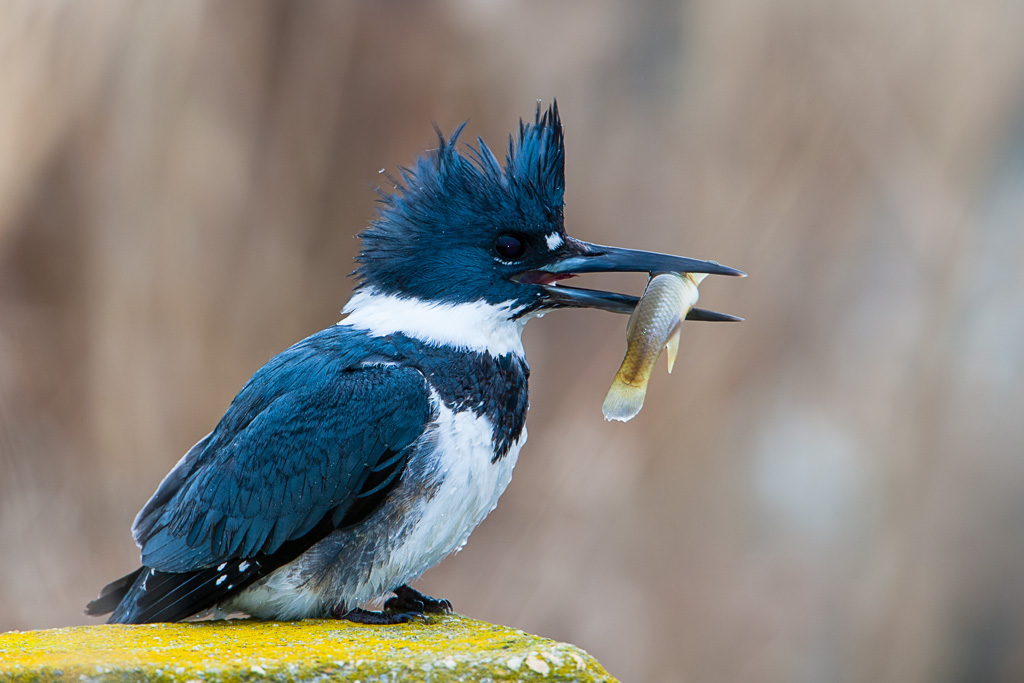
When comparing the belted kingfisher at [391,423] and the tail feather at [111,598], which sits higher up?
the belted kingfisher at [391,423]

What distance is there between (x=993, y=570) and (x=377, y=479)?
406 centimetres

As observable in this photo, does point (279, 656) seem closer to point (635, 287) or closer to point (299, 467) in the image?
point (299, 467)

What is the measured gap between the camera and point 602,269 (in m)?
2.20

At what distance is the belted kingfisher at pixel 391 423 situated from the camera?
195 centimetres

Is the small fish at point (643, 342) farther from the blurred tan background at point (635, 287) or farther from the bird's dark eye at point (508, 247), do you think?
→ the blurred tan background at point (635, 287)

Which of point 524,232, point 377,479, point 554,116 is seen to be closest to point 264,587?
point 377,479

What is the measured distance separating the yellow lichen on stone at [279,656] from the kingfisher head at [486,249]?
72cm

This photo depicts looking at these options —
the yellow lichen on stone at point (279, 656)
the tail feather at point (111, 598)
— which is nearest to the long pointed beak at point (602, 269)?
the yellow lichen on stone at point (279, 656)

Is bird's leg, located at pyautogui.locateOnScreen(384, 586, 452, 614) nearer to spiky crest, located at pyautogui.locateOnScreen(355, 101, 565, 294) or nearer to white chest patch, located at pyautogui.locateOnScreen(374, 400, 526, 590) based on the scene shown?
white chest patch, located at pyautogui.locateOnScreen(374, 400, 526, 590)

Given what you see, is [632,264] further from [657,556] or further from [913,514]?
[913,514]

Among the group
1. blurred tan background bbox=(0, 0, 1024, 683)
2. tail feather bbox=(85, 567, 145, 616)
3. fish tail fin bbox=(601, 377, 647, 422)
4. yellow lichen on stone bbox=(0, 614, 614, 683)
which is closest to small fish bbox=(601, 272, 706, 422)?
fish tail fin bbox=(601, 377, 647, 422)

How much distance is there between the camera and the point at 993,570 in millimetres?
4895

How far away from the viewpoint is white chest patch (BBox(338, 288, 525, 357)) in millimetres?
2125

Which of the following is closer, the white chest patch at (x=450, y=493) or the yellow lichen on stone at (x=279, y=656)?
the yellow lichen on stone at (x=279, y=656)
